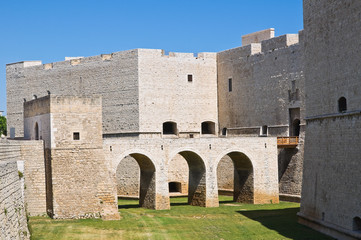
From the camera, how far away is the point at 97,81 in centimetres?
3566

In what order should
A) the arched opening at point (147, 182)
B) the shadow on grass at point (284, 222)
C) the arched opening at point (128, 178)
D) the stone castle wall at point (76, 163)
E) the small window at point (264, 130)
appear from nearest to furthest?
the shadow on grass at point (284, 222) → the stone castle wall at point (76, 163) → the arched opening at point (147, 182) → the small window at point (264, 130) → the arched opening at point (128, 178)

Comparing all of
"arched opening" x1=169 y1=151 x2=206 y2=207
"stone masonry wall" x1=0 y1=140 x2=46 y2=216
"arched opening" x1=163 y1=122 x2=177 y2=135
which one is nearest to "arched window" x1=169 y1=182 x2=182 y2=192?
"arched opening" x1=163 y1=122 x2=177 y2=135

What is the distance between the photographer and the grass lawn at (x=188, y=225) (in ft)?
67.3

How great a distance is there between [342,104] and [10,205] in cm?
1021

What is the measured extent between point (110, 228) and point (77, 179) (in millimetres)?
2896

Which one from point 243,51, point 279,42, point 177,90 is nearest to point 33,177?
point 177,90

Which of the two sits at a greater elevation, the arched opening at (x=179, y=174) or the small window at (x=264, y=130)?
the small window at (x=264, y=130)

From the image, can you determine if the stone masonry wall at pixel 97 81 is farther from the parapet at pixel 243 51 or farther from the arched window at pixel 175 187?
the parapet at pixel 243 51

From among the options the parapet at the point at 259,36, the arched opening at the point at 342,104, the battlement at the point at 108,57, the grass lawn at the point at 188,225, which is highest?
the parapet at the point at 259,36

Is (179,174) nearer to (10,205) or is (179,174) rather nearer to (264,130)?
(264,130)

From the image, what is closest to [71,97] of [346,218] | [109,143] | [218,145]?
[109,143]

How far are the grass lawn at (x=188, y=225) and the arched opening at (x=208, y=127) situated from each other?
1013cm

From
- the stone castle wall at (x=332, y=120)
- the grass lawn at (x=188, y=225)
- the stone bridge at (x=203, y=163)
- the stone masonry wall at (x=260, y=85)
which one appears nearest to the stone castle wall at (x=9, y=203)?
the grass lawn at (x=188, y=225)

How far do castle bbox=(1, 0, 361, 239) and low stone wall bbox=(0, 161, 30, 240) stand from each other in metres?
6.38
